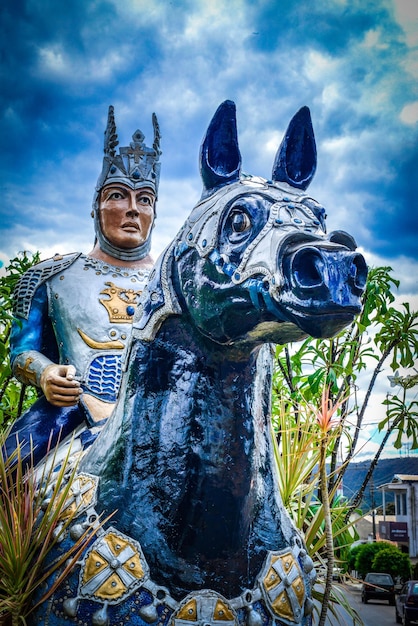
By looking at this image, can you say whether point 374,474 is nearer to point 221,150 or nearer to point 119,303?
point 119,303

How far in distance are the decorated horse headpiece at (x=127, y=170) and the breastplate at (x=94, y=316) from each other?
0.12m

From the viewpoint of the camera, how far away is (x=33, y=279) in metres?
2.72

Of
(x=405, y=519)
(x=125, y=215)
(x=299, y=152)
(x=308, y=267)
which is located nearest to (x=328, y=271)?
(x=308, y=267)

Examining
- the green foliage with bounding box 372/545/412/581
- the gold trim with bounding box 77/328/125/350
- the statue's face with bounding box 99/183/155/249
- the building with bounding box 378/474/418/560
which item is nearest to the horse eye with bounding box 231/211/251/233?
the gold trim with bounding box 77/328/125/350

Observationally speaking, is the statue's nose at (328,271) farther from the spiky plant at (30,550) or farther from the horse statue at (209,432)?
the spiky plant at (30,550)

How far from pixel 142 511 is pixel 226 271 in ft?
2.09

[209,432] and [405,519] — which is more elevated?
[405,519]

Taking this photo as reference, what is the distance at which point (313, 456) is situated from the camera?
110 inches

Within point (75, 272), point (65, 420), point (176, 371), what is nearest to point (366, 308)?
point (75, 272)

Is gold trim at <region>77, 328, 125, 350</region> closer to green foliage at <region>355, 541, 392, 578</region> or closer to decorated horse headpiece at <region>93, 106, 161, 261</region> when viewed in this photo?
decorated horse headpiece at <region>93, 106, 161, 261</region>

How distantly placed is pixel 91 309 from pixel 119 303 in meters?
0.12

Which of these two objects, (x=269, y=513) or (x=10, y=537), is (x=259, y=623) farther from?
(x=10, y=537)

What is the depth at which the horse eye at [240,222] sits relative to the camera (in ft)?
5.17

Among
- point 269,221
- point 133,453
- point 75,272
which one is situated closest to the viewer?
point 269,221
